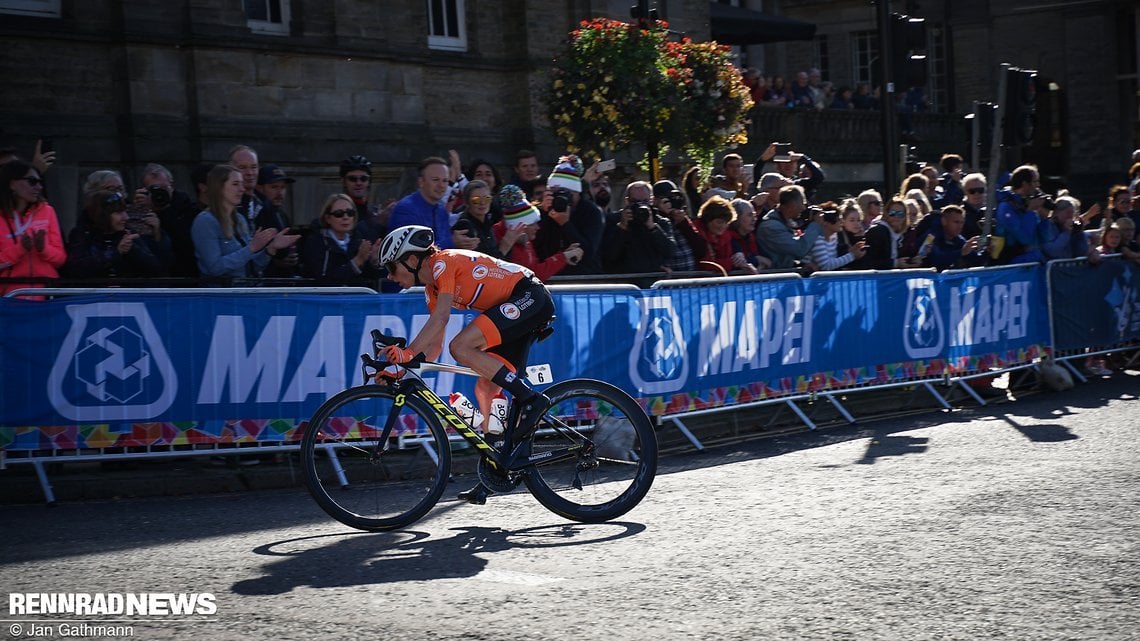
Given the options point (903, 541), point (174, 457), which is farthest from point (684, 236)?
point (903, 541)

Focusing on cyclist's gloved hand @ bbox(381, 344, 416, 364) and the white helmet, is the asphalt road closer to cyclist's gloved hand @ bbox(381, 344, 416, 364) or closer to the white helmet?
cyclist's gloved hand @ bbox(381, 344, 416, 364)

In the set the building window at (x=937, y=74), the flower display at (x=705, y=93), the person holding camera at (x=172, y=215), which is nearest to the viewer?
the person holding camera at (x=172, y=215)

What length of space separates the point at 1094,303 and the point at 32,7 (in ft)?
40.4

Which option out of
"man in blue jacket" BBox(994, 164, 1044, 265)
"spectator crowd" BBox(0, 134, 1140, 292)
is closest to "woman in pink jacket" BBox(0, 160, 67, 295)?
"spectator crowd" BBox(0, 134, 1140, 292)

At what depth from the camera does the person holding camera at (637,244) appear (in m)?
12.7

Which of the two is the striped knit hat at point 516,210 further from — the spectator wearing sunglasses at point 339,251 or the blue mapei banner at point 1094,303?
the blue mapei banner at point 1094,303

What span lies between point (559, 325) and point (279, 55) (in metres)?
8.05

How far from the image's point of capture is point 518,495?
31.1 feet

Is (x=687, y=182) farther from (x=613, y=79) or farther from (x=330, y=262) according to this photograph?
(x=330, y=262)

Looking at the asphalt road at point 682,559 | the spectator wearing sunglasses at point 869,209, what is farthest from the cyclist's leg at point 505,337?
the spectator wearing sunglasses at point 869,209

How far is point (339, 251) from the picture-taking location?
35.6 ft

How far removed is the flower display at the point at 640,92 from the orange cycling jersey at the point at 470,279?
8.48 meters

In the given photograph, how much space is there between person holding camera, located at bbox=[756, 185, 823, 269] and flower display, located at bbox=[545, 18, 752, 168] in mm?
3170

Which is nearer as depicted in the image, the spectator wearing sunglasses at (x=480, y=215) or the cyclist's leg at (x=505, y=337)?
the cyclist's leg at (x=505, y=337)
